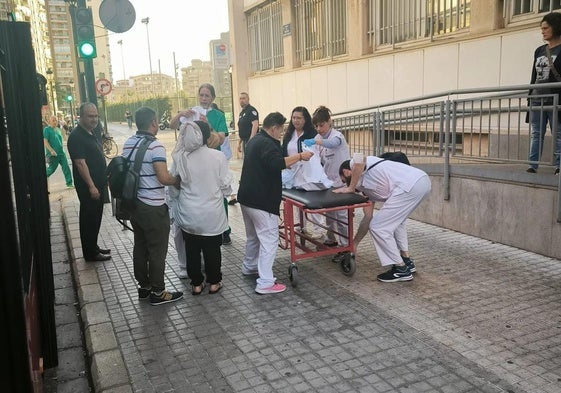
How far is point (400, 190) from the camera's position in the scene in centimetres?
497

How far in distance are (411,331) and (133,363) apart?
2131mm

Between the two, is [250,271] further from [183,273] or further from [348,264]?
[348,264]

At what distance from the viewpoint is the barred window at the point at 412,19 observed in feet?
30.9

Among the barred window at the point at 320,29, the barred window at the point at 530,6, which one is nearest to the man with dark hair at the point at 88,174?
the barred window at the point at 530,6

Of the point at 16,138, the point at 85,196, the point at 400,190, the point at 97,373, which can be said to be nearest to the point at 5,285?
the point at 16,138

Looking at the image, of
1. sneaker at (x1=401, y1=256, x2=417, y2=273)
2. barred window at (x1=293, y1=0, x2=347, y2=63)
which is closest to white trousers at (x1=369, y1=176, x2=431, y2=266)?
sneaker at (x1=401, y1=256, x2=417, y2=273)

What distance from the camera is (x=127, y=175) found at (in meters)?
4.41

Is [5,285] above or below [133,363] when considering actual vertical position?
above

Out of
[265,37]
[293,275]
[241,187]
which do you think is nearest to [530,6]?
[241,187]

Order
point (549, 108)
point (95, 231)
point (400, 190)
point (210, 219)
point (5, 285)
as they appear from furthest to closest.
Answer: point (95, 231) < point (549, 108) < point (400, 190) < point (210, 219) < point (5, 285)

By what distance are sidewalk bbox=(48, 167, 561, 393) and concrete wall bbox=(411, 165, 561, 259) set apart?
243 mm

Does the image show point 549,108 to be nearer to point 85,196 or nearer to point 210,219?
point 210,219

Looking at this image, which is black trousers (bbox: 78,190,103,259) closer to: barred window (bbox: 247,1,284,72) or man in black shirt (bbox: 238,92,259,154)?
man in black shirt (bbox: 238,92,259,154)

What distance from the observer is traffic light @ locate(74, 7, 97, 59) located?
8453 mm
